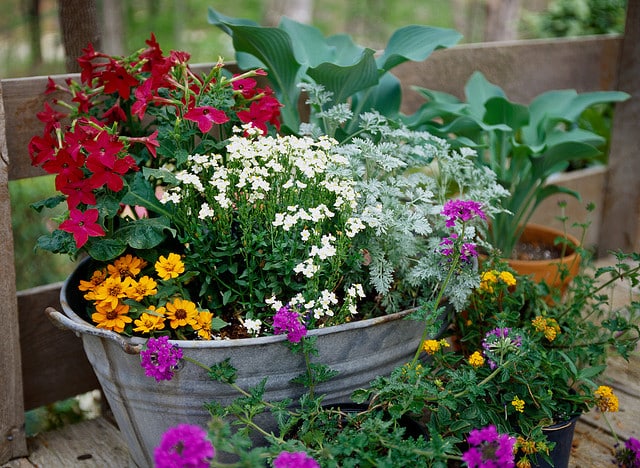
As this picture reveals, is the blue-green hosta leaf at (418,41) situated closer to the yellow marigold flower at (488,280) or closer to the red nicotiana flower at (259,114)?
the red nicotiana flower at (259,114)

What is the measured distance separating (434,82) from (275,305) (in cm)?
133

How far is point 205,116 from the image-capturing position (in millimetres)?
1526

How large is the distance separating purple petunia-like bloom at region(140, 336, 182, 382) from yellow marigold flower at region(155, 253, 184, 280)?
170 mm

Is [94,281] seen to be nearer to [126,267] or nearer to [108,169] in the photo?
[126,267]

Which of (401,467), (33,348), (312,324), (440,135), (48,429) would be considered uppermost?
(440,135)

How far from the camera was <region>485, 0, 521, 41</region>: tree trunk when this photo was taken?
7188 millimetres

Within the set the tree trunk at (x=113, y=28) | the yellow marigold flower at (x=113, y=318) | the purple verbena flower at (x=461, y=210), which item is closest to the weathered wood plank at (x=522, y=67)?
the purple verbena flower at (x=461, y=210)

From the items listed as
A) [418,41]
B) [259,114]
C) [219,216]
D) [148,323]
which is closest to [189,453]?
[148,323]

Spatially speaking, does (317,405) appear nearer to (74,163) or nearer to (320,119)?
(74,163)

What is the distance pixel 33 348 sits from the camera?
6.47 feet

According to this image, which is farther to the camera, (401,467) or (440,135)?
(440,135)

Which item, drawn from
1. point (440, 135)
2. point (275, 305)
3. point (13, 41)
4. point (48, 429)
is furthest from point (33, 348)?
point (13, 41)

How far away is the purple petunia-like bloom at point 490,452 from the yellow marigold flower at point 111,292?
0.74 meters

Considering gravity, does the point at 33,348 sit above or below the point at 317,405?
below
